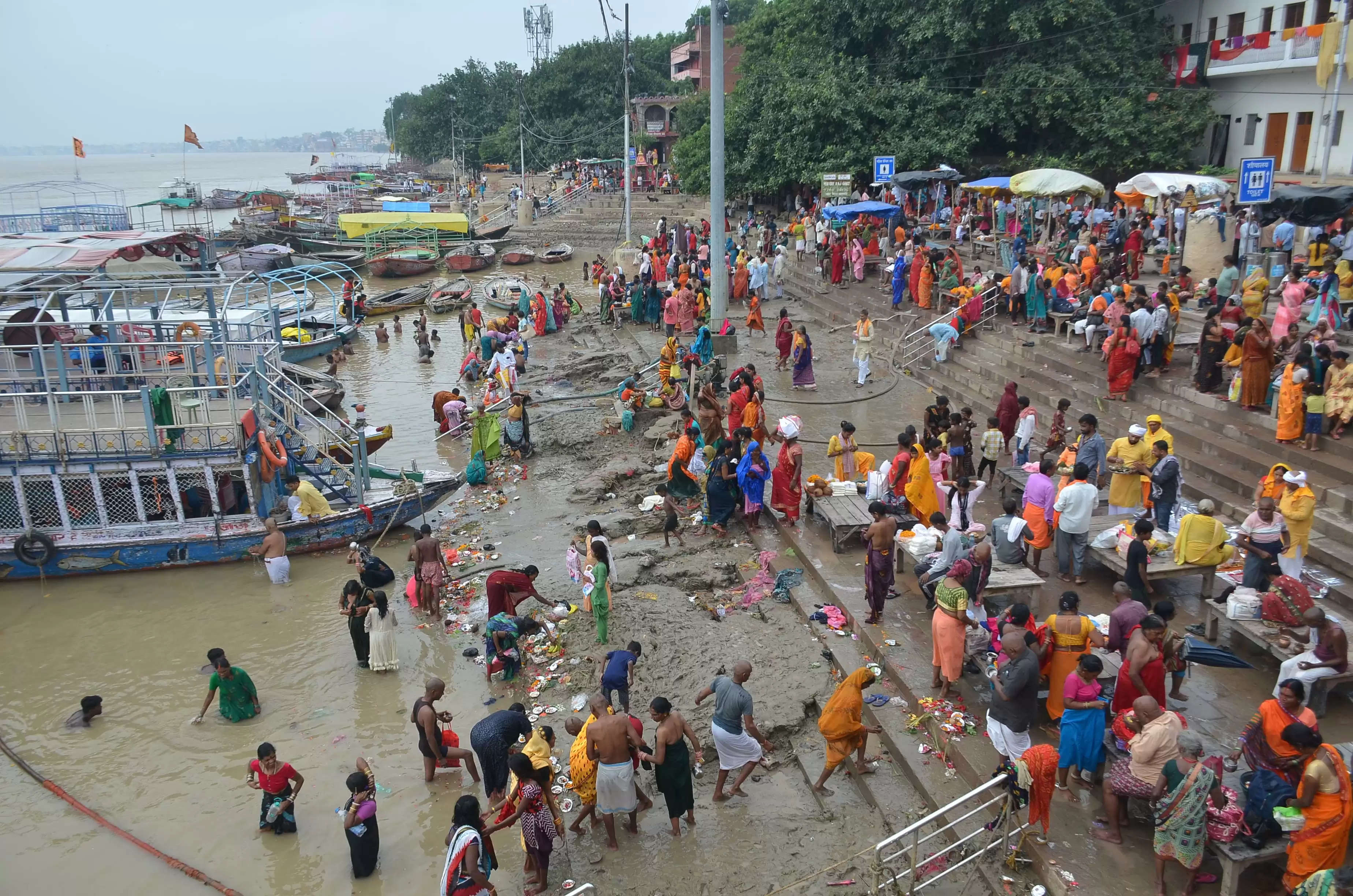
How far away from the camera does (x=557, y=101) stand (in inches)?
2667

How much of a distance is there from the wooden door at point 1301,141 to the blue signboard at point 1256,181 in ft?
50.5

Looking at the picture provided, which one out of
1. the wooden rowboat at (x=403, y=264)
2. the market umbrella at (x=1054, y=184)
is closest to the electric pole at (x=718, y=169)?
the market umbrella at (x=1054, y=184)

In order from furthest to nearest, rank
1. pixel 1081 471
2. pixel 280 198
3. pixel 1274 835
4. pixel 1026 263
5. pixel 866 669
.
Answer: pixel 280 198 < pixel 1026 263 < pixel 1081 471 < pixel 866 669 < pixel 1274 835

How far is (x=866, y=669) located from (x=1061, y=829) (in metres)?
1.69

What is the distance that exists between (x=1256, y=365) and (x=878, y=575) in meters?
6.38

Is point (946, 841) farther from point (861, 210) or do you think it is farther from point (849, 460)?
point (861, 210)

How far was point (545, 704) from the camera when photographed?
9.53 metres

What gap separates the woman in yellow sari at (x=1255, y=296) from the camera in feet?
44.3

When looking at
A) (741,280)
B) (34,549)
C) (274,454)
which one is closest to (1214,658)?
(274,454)

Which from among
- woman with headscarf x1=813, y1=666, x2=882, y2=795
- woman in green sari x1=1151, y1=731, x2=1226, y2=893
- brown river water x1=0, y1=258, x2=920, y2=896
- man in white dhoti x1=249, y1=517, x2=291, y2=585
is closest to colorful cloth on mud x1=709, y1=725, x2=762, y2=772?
brown river water x1=0, y1=258, x2=920, y2=896

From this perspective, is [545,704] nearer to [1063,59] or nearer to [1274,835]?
[1274,835]

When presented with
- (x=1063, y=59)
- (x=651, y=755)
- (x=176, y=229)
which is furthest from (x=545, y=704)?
(x=176, y=229)

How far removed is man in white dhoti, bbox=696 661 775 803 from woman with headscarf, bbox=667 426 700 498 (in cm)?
578

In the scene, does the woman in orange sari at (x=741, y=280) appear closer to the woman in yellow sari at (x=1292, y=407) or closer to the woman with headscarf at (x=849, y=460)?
the woman with headscarf at (x=849, y=460)
